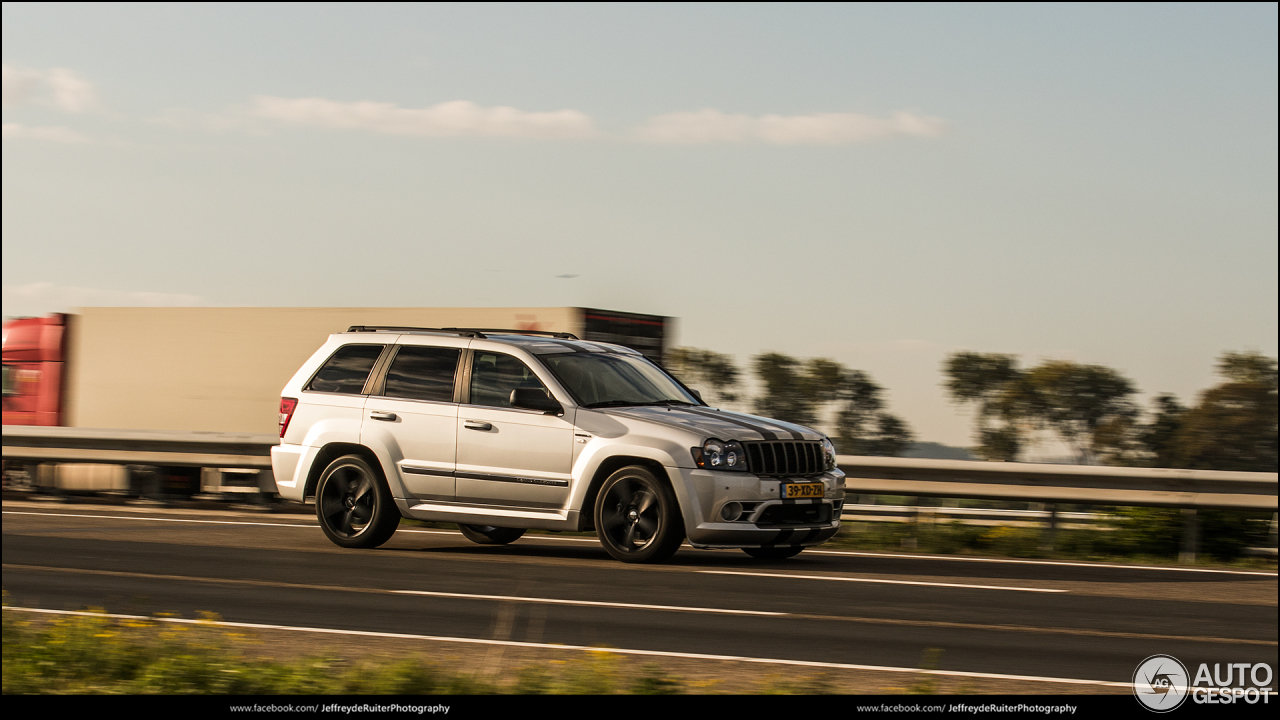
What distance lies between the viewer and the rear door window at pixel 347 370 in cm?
1220

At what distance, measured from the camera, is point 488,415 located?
11.4m

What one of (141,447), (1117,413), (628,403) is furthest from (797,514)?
(1117,413)

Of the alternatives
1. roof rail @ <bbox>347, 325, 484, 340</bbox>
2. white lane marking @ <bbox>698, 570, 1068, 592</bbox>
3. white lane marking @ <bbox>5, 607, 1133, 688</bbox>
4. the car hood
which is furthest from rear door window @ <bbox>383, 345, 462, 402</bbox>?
white lane marking @ <bbox>5, 607, 1133, 688</bbox>

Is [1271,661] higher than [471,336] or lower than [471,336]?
lower

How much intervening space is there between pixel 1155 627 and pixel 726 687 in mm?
3475

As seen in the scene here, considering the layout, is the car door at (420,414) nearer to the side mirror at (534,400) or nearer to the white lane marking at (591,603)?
the side mirror at (534,400)

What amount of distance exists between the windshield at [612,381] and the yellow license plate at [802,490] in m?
1.46

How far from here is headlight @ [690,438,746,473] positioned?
10.6m

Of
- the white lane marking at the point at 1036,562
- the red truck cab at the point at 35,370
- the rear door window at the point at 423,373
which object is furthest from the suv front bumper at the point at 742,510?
the red truck cab at the point at 35,370

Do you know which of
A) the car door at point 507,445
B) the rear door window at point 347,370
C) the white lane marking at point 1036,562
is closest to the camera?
the car door at point 507,445

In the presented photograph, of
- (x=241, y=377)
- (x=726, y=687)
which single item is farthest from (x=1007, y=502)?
(x=241, y=377)

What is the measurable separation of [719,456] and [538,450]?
1.50 metres

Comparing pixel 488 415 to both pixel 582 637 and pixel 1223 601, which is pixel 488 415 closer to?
pixel 582 637

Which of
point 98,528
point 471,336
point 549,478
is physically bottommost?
point 98,528
